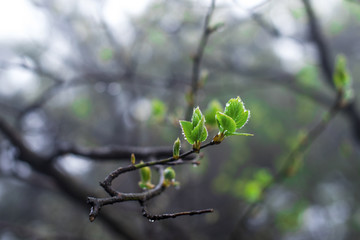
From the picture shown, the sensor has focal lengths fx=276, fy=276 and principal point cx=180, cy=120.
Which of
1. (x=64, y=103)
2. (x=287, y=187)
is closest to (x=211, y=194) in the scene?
(x=287, y=187)

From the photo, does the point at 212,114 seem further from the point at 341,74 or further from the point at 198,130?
the point at 341,74

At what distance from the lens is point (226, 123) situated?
1.40 feet

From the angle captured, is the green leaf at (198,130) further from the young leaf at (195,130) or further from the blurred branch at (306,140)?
the blurred branch at (306,140)

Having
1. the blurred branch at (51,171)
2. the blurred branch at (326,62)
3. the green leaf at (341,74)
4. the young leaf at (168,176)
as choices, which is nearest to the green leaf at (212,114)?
the young leaf at (168,176)

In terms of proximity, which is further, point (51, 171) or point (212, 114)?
point (51, 171)

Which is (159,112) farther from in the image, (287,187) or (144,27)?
(287,187)

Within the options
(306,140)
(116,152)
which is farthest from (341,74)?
(116,152)

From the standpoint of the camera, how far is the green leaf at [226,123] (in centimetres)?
42

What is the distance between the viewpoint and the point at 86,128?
407 cm

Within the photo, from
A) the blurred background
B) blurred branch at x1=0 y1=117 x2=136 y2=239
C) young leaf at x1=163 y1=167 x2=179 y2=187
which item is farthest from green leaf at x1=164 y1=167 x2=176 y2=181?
the blurred background

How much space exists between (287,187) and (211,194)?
135 centimetres

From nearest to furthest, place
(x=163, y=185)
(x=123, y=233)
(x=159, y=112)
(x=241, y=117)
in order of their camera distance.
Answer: (x=241, y=117), (x=163, y=185), (x=159, y=112), (x=123, y=233)

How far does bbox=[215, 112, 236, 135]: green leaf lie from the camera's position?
418 millimetres

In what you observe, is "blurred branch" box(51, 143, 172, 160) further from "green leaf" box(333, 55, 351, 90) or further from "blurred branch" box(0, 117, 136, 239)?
"green leaf" box(333, 55, 351, 90)
